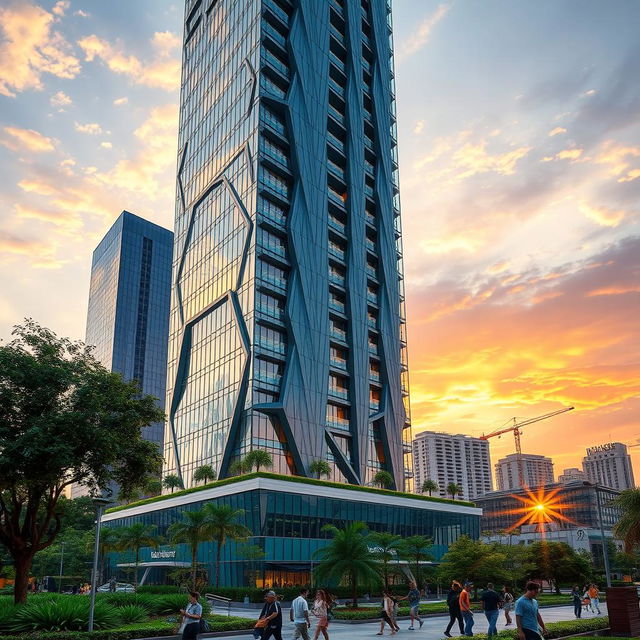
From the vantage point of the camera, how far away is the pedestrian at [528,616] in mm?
15070

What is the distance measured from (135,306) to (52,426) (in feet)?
543

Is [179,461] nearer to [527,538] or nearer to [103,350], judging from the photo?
[527,538]

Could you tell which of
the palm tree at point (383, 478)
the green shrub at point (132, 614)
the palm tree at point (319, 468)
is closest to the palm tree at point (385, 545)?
the palm tree at point (319, 468)

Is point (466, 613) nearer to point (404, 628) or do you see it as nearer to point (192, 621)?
point (404, 628)

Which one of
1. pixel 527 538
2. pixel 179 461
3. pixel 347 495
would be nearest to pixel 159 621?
pixel 347 495

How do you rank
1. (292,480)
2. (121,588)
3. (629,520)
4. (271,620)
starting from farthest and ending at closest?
(121,588) → (292,480) → (629,520) → (271,620)

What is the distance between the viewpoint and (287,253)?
282 ft

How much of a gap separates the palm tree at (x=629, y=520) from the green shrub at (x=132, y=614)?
2884cm

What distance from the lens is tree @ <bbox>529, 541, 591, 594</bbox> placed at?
66.7 m

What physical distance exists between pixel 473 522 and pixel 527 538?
220 ft

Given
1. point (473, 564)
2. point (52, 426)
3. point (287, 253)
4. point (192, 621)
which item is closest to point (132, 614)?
point (52, 426)

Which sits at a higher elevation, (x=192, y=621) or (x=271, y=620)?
(x=192, y=621)

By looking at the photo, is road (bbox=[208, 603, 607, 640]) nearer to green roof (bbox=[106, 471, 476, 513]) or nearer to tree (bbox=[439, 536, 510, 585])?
tree (bbox=[439, 536, 510, 585])

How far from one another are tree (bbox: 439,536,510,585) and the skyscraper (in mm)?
29747
